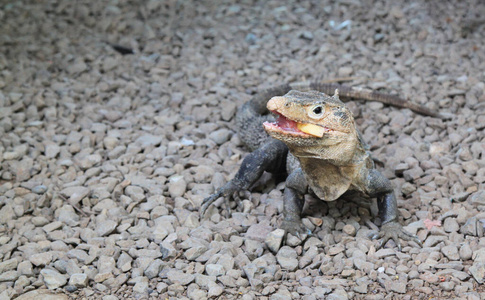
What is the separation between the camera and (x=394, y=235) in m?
4.17

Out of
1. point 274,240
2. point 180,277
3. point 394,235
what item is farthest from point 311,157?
point 180,277

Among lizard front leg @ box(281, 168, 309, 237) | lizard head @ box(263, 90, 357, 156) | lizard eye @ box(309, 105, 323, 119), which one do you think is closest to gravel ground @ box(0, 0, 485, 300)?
lizard front leg @ box(281, 168, 309, 237)

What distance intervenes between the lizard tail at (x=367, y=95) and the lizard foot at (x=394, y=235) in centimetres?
189

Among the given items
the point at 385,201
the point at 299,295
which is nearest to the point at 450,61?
the point at 385,201

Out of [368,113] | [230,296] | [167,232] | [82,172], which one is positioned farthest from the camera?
[368,113]

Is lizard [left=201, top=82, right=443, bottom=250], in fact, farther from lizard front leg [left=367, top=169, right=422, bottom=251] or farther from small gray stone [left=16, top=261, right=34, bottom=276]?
small gray stone [left=16, top=261, right=34, bottom=276]

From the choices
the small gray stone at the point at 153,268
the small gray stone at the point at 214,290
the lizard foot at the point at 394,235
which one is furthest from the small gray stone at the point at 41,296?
the lizard foot at the point at 394,235

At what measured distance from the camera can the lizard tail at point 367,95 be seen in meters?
5.76

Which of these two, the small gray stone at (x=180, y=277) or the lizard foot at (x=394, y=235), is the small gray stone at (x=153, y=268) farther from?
the lizard foot at (x=394, y=235)

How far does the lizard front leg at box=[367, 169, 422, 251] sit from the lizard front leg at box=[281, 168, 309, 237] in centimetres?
53

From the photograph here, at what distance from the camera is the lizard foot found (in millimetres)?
4145

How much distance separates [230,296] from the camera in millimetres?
3654

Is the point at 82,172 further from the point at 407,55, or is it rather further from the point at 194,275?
the point at 407,55

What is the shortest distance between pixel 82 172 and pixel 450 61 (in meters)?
4.39
